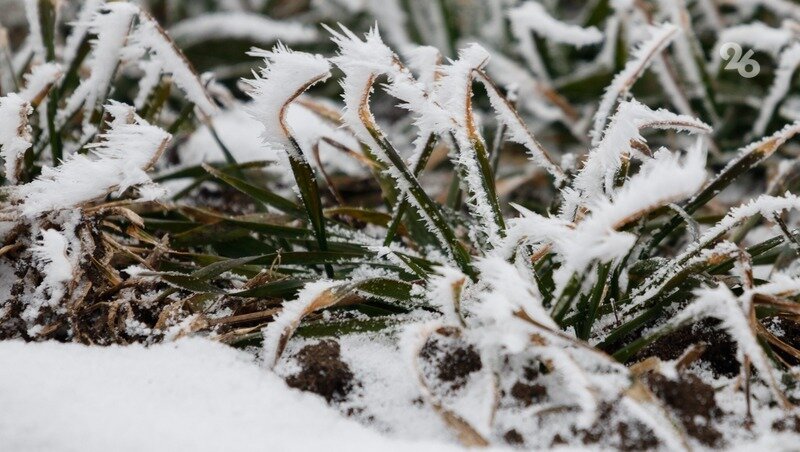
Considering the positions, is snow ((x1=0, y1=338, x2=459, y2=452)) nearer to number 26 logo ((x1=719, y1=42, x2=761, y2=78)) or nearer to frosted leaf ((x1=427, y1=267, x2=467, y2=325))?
frosted leaf ((x1=427, y1=267, x2=467, y2=325))

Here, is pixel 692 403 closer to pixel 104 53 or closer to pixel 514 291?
pixel 514 291

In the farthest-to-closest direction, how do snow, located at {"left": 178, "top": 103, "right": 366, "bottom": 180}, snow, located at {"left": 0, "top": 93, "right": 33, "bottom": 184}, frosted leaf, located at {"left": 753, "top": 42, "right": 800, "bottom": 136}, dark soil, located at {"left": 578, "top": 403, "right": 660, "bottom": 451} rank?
snow, located at {"left": 178, "top": 103, "right": 366, "bottom": 180} < frosted leaf, located at {"left": 753, "top": 42, "right": 800, "bottom": 136} < snow, located at {"left": 0, "top": 93, "right": 33, "bottom": 184} < dark soil, located at {"left": 578, "top": 403, "right": 660, "bottom": 451}

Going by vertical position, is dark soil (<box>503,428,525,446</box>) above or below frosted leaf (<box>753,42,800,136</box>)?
below

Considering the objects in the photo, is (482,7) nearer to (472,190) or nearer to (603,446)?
(472,190)

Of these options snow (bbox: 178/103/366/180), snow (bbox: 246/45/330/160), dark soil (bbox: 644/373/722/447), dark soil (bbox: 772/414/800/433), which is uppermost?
snow (bbox: 246/45/330/160)

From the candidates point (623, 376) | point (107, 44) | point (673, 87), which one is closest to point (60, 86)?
point (107, 44)

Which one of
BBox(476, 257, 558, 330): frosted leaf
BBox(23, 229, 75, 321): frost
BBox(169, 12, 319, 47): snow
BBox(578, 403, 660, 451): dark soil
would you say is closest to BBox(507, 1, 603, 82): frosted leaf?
BBox(169, 12, 319, 47): snow

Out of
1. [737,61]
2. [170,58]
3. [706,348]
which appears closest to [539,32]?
[737,61]
